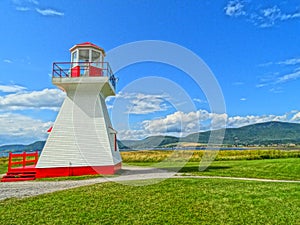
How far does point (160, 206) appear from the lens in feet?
23.2

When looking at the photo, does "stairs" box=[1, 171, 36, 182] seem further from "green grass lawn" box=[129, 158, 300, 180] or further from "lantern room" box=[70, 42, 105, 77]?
"green grass lawn" box=[129, 158, 300, 180]

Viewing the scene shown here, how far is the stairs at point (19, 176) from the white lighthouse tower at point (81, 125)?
531 millimetres

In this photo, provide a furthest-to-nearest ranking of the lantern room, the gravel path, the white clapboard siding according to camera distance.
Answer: the lantern room → the white clapboard siding → the gravel path

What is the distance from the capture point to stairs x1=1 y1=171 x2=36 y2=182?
13688mm

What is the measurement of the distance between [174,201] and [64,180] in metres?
6.96

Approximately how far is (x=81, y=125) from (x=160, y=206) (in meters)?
8.74

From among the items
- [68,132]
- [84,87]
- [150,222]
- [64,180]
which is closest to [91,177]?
[64,180]

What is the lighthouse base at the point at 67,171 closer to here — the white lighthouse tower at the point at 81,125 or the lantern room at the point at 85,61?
the white lighthouse tower at the point at 81,125

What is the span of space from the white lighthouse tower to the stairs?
53 centimetres

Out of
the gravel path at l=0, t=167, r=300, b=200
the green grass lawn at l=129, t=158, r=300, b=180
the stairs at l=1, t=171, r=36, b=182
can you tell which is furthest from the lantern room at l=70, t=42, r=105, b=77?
the green grass lawn at l=129, t=158, r=300, b=180

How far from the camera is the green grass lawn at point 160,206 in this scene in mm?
6082

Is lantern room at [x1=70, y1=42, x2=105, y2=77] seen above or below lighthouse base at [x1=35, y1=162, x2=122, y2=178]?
above

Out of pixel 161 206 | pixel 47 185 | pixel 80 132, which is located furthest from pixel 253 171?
pixel 47 185

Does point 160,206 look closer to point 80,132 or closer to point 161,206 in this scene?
point 161,206
